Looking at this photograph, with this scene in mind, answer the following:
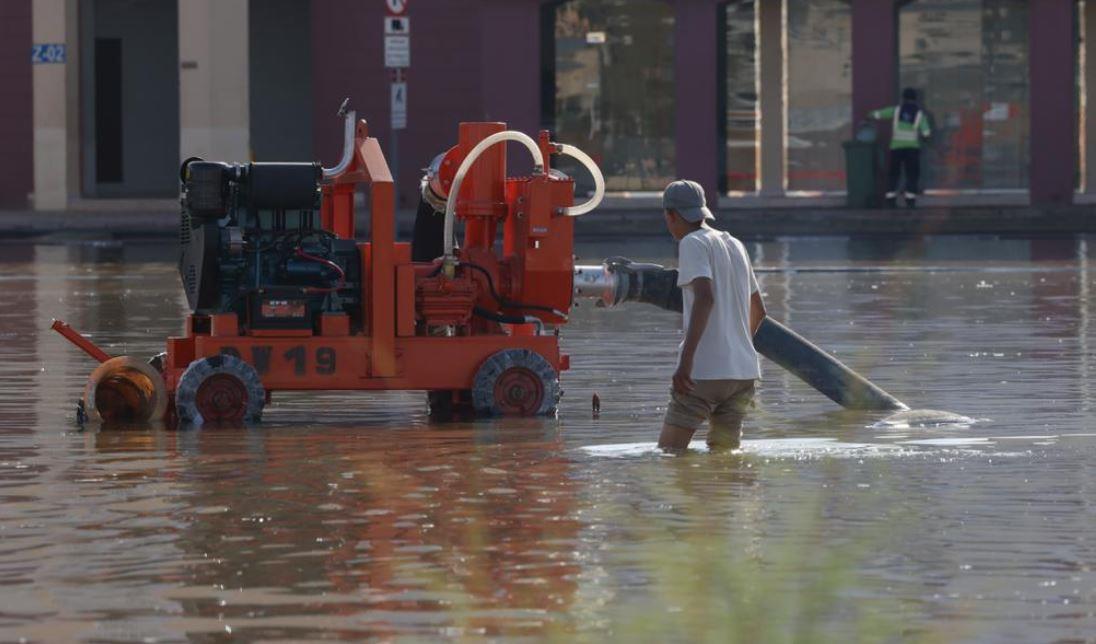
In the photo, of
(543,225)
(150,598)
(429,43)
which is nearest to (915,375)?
(543,225)

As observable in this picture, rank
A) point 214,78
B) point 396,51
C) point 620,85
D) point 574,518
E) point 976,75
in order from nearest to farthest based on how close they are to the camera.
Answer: point 574,518, point 396,51, point 214,78, point 976,75, point 620,85

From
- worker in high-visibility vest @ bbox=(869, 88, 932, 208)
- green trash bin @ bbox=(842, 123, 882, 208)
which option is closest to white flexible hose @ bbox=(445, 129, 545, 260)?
worker in high-visibility vest @ bbox=(869, 88, 932, 208)

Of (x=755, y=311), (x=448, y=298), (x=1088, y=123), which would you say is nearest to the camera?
(x=755, y=311)

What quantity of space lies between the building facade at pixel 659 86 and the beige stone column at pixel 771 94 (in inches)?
1.3

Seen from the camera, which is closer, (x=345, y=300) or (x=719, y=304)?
(x=719, y=304)

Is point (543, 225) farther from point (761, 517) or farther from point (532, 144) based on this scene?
point (761, 517)

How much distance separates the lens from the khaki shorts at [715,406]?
1159 cm

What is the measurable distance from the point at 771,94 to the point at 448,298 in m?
26.5

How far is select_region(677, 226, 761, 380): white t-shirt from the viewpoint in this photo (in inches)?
454

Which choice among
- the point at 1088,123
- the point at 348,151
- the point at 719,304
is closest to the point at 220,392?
the point at 348,151

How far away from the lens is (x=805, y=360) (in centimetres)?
1413

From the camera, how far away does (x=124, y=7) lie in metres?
45.1

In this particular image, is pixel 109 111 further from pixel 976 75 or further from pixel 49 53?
pixel 976 75

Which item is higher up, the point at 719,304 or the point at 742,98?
the point at 742,98
